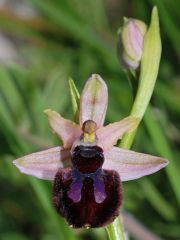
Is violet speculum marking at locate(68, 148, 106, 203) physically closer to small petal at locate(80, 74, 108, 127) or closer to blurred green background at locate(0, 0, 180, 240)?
small petal at locate(80, 74, 108, 127)

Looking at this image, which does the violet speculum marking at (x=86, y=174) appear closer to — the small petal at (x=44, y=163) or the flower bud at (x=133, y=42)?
the small petal at (x=44, y=163)

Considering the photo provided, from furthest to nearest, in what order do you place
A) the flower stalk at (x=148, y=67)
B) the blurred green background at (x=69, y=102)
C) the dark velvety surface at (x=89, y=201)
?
the blurred green background at (x=69, y=102), the flower stalk at (x=148, y=67), the dark velvety surface at (x=89, y=201)

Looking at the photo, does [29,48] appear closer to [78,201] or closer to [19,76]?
[19,76]

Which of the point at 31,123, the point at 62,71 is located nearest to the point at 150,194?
the point at 31,123

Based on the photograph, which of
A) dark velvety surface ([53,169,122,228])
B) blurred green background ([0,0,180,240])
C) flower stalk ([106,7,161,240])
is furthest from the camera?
blurred green background ([0,0,180,240])

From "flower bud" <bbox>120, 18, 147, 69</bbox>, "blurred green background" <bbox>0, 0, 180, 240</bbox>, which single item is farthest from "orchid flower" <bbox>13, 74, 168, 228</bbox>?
"blurred green background" <bbox>0, 0, 180, 240</bbox>

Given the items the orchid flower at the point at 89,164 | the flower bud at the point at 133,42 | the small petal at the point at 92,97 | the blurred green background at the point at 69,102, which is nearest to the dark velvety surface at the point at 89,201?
the orchid flower at the point at 89,164

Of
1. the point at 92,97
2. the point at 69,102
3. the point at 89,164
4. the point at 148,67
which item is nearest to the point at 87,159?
the point at 89,164
